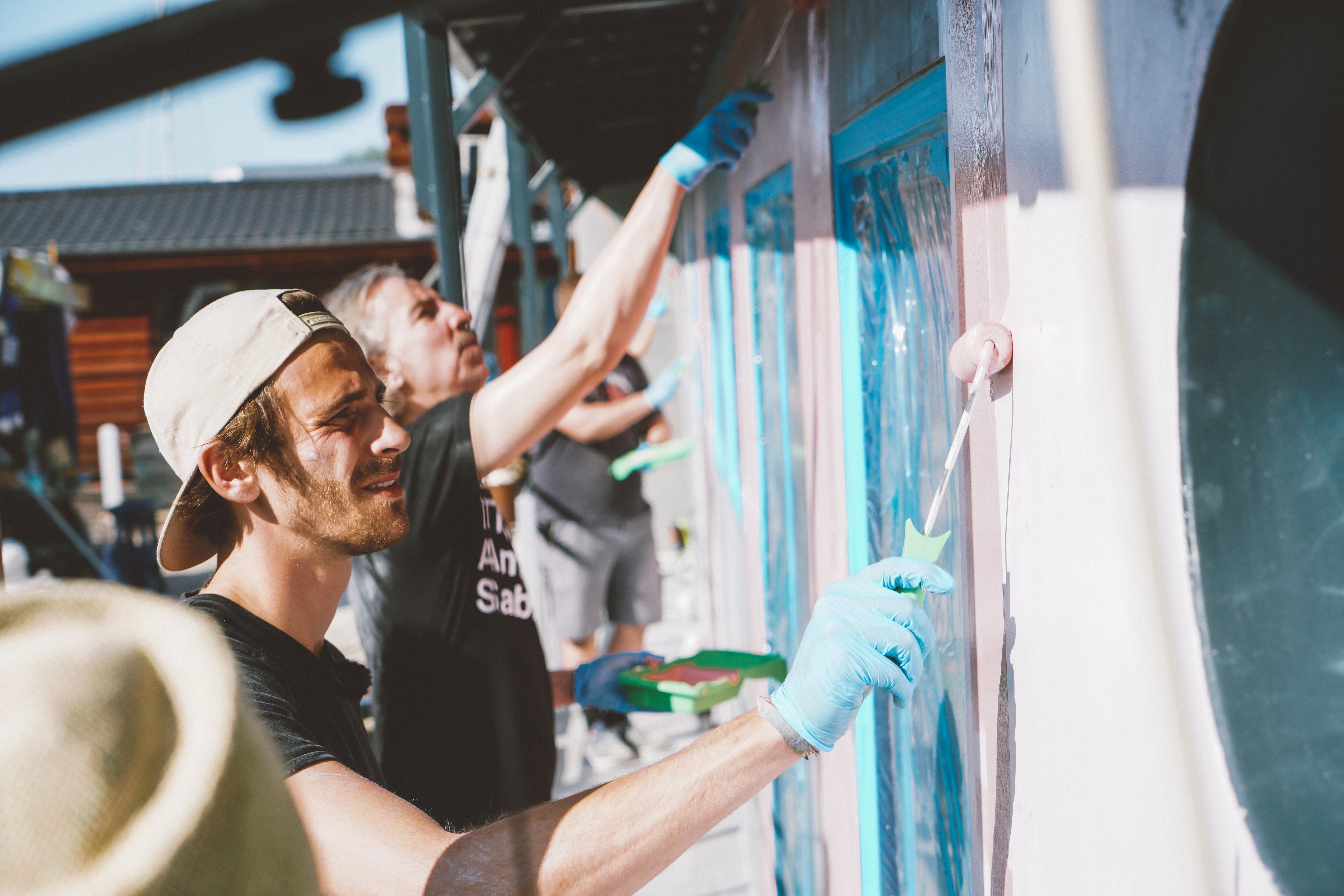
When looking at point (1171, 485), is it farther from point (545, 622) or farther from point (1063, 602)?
point (545, 622)

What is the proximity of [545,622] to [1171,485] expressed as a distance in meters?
4.82

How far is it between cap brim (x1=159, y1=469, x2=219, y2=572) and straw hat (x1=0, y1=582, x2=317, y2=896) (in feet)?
3.32

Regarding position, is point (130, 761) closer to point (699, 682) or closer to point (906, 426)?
point (906, 426)

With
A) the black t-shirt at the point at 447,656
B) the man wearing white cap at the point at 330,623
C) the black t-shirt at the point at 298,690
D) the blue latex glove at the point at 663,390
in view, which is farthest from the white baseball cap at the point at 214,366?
the blue latex glove at the point at 663,390

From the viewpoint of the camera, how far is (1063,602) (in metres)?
0.88

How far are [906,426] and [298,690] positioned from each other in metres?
1.03

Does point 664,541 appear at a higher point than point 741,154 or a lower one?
lower

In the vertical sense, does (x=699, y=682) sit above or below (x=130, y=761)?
below

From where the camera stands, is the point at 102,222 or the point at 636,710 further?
the point at 102,222

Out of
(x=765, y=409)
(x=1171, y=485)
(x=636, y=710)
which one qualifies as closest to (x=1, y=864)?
(x=1171, y=485)

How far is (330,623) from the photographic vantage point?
1521mm

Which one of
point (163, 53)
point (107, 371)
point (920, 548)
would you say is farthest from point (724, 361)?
point (107, 371)

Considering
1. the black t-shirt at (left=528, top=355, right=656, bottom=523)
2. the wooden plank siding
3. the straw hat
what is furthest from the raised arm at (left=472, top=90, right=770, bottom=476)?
the wooden plank siding

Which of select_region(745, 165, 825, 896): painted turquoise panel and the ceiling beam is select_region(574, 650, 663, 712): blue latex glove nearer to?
select_region(745, 165, 825, 896): painted turquoise panel
